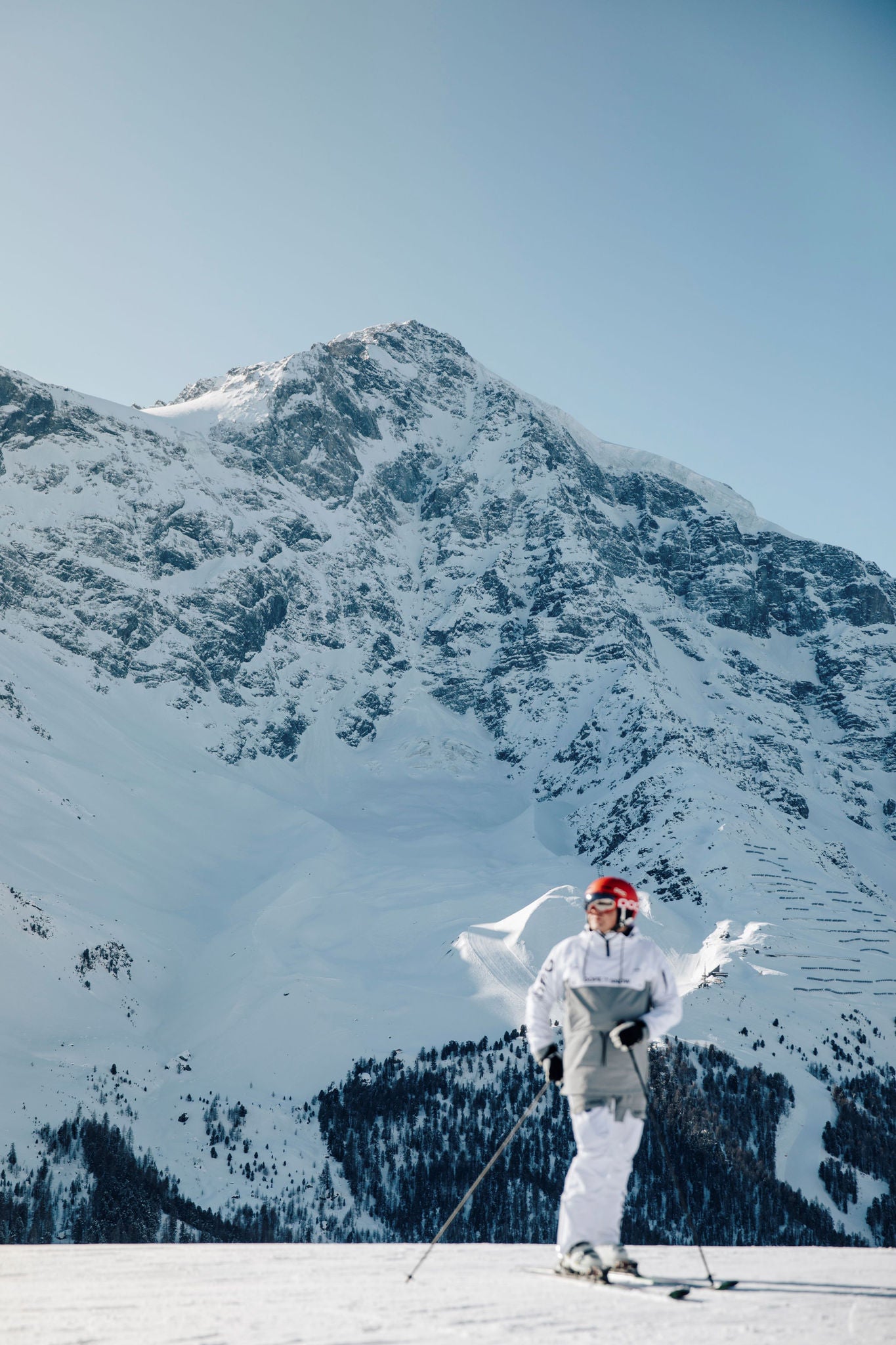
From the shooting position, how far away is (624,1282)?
20.4 feet

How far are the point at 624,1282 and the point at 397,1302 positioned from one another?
1648 mm

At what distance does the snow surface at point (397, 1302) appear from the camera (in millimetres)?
4641

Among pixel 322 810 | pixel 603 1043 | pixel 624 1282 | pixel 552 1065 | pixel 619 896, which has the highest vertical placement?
pixel 322 810

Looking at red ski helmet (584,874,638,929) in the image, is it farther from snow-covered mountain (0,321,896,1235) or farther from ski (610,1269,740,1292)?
snow-covered mountain (0,321,896,1235)

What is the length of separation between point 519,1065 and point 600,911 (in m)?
76.2

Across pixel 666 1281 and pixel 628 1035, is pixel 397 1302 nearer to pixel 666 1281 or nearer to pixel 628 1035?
pixel 666 1281

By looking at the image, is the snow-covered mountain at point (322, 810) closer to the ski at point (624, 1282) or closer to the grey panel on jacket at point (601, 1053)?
the grey panel on jacket at point (601, 1053)

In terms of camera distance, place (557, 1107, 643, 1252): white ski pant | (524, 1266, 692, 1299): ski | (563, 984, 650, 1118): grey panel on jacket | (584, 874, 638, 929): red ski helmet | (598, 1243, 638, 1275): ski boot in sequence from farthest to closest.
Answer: (584, 874, 638, 929): red ski helmet, (563, 984, 650, 1118): grey panel on jacket, (557, 1107, 643, 1252): white ski pant, (598, 1243, 638, 1275): ski boot, (524, 1266, 692, 1299): ski

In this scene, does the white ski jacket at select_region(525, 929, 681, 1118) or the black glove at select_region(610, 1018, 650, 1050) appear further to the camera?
the white ski jacket at select_region(525, 929, 681, 1118)

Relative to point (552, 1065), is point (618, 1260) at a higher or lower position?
lower

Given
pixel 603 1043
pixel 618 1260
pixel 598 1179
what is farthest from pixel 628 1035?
Result: pixel 618 1260

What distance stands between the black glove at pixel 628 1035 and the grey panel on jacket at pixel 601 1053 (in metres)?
0.12

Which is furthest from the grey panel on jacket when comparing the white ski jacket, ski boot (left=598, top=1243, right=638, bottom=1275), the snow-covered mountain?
the snow-covered mountain

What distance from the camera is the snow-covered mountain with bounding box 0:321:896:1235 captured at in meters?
80.6
